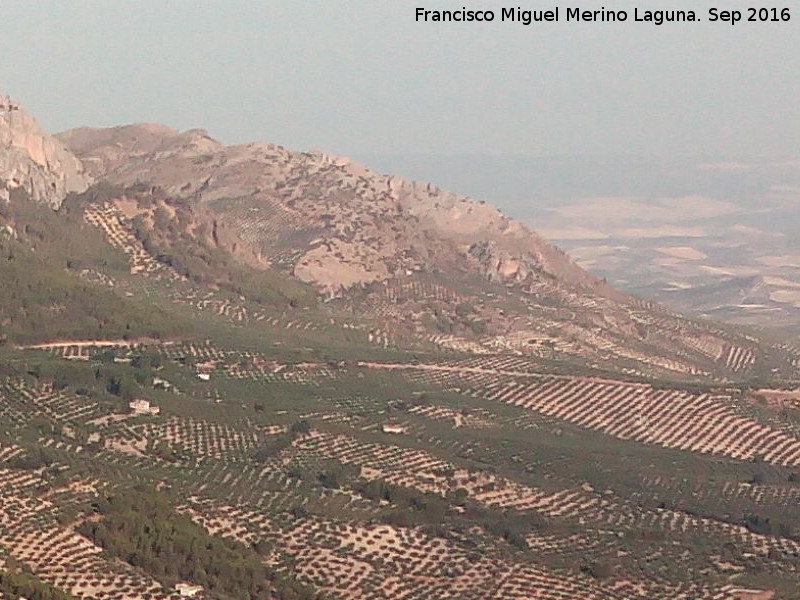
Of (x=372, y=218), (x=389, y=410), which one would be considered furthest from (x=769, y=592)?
(x=372, y=218)

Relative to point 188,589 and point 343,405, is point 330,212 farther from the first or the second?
point 188,589

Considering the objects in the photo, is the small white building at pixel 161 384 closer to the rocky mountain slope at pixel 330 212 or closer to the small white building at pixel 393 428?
the small white building at pixel 393 428

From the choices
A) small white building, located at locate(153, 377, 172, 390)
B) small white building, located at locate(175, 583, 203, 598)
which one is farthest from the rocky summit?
small white building, located at locate(175, 583, 203, 598)

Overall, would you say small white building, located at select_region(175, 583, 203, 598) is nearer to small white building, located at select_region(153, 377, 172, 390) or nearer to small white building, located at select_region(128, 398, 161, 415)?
small white building, located at select_region(128, 398, 161, 415)

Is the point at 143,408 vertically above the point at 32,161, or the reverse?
the point at 32,161

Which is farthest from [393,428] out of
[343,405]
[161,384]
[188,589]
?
[188,589]

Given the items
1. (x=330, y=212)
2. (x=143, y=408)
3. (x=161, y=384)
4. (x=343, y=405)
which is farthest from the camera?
(x=330, y=212)
